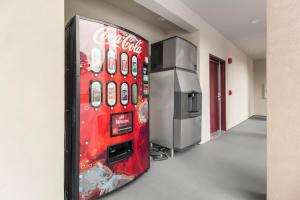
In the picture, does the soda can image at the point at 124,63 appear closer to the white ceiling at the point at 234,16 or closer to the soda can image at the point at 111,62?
the soda can image at the point at 111,62

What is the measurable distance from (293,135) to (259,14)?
2.89 m

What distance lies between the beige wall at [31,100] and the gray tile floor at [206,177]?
0.79 m

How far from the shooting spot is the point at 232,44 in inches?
203

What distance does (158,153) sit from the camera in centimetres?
299

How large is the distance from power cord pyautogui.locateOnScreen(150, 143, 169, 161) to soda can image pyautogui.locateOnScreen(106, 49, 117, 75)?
169 centimetres

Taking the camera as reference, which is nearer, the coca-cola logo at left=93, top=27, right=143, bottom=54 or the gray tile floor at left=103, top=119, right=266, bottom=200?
the coca-cola logo at left=93, top=27, right=143, bottom=54

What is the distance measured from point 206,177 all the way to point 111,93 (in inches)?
62.5

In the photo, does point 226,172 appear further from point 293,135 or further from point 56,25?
point 56,25

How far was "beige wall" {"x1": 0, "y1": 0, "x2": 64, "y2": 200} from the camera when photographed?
3.66ft

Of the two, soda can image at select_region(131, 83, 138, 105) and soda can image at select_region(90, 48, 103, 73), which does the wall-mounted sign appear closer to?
soda can image at select_region(131, 83, 138, 105)

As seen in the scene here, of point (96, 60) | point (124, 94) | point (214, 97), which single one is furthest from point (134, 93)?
point (214, 97)

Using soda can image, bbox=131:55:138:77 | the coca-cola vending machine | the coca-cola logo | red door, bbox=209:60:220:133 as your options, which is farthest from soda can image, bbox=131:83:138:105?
red door, bbox=209:60:220:133

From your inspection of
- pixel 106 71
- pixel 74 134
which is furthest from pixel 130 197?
pixel 106 71

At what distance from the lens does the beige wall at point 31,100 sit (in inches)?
43.9
